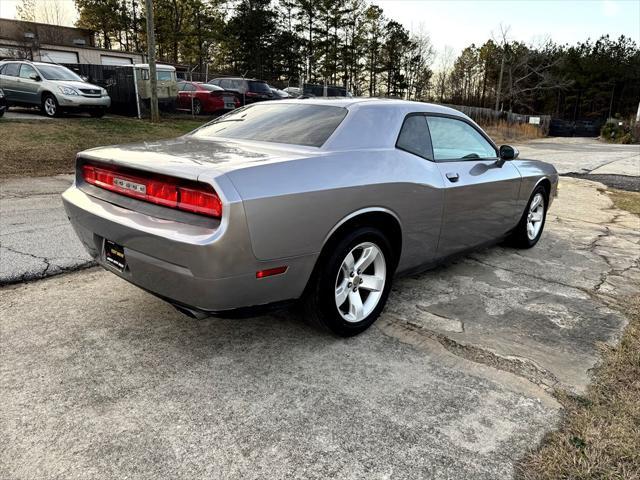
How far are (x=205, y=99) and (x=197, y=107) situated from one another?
595 mm

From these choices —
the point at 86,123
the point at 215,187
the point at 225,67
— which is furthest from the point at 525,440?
the point at 225,67

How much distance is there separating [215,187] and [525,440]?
1.81 metres

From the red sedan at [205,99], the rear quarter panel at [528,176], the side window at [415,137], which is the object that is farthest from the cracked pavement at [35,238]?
the red sedan at [205,99]

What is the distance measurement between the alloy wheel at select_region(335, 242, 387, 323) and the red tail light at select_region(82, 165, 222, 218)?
2.94ft

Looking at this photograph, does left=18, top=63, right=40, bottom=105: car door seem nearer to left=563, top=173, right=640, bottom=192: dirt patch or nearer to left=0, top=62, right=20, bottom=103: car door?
left=0, top=62, right=20, bottom=103: car door

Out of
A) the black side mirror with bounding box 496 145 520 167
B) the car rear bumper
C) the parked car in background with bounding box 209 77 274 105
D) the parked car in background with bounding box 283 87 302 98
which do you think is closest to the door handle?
the black side mirror with bounding box 496 145 520 167

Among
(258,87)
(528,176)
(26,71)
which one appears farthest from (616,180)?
(26,71)

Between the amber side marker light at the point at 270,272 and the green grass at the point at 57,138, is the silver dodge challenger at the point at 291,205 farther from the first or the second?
the green grass at the point at 57,138

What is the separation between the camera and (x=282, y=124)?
335 cm

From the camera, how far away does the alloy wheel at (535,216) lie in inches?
198

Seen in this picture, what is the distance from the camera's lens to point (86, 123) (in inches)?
508

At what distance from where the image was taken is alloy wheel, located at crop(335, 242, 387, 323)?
2936 millimetres

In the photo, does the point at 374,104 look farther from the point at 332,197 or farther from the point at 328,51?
the point at 328,51

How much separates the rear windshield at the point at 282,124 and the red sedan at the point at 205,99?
1484 centimetres
